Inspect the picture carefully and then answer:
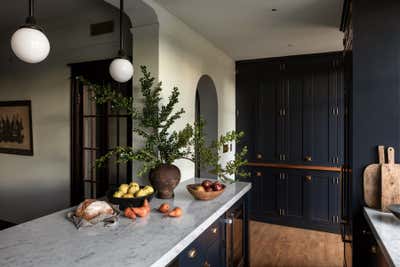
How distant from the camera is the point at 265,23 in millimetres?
2658

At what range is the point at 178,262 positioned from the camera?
4.31 ft

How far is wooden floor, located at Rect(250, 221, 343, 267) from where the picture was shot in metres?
2.92

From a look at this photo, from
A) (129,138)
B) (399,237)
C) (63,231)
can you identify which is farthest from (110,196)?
(399,237)

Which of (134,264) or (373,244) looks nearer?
(134,264)

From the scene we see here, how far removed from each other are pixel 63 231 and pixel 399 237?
67.7 inches

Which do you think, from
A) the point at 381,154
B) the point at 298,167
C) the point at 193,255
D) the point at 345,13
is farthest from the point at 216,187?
the point at 298,167

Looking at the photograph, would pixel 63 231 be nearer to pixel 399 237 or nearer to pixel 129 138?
pixel 129 138

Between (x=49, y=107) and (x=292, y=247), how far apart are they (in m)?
3.34

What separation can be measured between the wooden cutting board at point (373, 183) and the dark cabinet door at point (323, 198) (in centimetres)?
196

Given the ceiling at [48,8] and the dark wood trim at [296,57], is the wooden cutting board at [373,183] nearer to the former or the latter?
the dark wood trim at [296,57]

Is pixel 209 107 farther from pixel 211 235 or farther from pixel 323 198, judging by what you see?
pixel 211 235

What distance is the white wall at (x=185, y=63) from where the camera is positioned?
2308mm

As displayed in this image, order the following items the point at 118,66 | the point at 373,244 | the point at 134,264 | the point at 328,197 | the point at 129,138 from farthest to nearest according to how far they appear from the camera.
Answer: the point at 328,197 < the point at 129,138 < the point at 118,66 < the point at 373,244 < the point at 134,264

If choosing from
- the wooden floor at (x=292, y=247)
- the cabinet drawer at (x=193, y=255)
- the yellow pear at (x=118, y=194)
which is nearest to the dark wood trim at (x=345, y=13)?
the cabinet drawer at (x=193, y=255)
